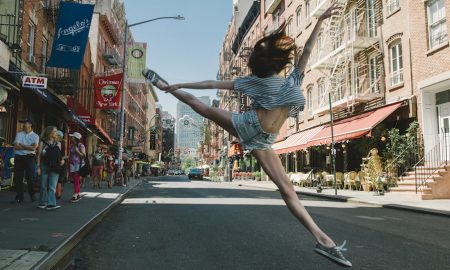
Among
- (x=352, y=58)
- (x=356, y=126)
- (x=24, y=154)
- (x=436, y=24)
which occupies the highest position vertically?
Answer: (x=436, y=24)

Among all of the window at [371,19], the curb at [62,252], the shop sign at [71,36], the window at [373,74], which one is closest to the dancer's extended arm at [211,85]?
the curb at [62,252]

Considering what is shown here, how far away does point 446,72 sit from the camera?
16.0m

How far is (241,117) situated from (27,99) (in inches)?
610

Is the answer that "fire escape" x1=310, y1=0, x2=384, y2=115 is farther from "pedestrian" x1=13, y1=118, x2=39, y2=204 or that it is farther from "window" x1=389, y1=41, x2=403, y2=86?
"pedestrian" x1=13, y1=118, x2=39, y2=204

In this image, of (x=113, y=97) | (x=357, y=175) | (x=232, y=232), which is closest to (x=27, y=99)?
(x=113, y=97)

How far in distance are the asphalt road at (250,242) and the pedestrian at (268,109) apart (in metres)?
1.06

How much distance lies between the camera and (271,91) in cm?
384

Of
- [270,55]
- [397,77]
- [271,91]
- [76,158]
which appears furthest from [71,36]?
[397,77]

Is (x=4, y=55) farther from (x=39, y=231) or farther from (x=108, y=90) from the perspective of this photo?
(x=108, y=90)

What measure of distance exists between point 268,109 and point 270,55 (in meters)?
0.57

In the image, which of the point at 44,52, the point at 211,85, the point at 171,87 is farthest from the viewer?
the point at 44,52

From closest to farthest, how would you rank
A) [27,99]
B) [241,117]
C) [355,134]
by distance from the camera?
[241,117]
[27,99]
[355,134]

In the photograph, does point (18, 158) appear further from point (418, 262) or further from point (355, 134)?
point (355, 134)

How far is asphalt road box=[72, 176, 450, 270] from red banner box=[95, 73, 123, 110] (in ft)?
47.2
